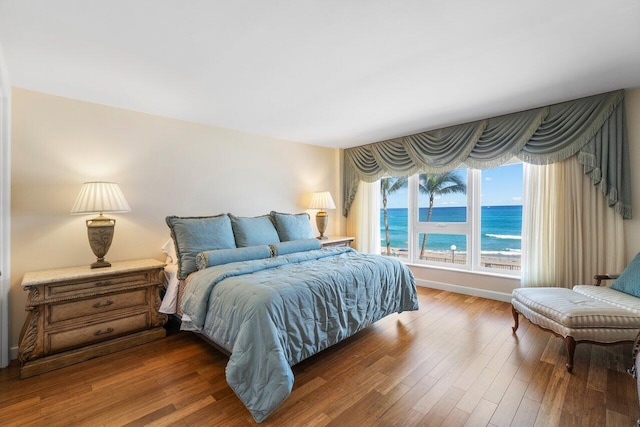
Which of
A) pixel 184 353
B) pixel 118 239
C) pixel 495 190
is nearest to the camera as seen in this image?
pixel 184 353

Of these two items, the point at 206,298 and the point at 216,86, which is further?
the point at 216,86

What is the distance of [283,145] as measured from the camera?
4.34 meters

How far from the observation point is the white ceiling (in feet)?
5.07

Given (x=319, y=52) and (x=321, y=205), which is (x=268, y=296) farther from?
(x=321, y=205)

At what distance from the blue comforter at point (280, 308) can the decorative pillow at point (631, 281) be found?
177 cm

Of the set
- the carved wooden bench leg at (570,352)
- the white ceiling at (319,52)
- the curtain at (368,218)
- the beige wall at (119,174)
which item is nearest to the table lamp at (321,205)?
the beige wall at (119,174)

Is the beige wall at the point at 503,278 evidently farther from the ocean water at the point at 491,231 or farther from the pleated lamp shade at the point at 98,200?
the pleated lamp shade at the point at 98,200

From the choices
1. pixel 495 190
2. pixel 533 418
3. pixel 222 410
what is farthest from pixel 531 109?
pixel 222 410

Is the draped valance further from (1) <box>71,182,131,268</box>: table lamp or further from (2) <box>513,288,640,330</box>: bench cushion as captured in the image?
(1) <box>71,182,131,268</box>: table lamp

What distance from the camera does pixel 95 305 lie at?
2311mm

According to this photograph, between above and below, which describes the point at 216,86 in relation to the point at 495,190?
above

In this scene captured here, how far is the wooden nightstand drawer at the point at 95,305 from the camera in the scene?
2.15m

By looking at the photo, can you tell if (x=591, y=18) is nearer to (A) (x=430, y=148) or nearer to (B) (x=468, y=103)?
(B) (x=468, y=103)

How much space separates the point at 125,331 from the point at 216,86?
2293 mm
